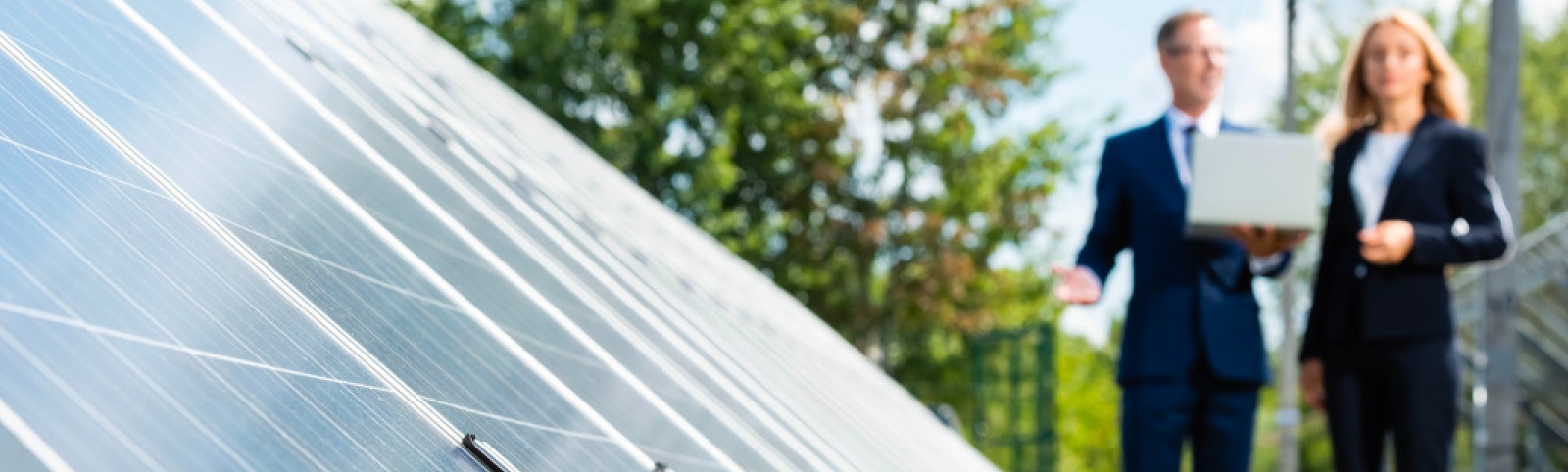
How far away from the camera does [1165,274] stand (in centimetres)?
635

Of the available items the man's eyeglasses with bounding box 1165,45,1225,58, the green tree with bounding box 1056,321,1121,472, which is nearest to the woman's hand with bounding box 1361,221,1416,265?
Answer: the man's eyeglasses with bounding box 1165,45,1225,58

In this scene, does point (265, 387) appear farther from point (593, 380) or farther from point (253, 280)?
point (593, 380)

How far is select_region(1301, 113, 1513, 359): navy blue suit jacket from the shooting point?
6.44 m

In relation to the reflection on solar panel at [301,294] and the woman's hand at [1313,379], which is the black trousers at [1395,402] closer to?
the woman's hand at [1313,379]

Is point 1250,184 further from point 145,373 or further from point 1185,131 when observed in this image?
point 145,373

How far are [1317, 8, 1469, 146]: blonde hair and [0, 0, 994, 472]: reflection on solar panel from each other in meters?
1.68

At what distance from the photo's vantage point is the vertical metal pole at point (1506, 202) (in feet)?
39.4

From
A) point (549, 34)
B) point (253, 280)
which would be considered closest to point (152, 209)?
point (253, 280)

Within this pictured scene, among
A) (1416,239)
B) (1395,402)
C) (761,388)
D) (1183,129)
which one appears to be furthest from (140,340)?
(1395,402)

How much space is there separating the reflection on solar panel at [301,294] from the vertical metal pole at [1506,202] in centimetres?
667

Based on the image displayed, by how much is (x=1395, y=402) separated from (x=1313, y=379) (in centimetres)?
37

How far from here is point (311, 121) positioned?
4145 millimetres

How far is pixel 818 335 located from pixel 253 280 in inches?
304

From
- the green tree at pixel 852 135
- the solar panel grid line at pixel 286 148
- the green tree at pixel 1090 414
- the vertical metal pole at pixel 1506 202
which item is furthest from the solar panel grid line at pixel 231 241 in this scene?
the green tree at pixel 1090 414
